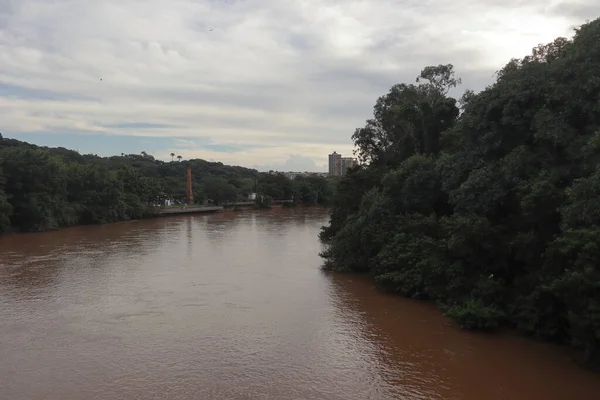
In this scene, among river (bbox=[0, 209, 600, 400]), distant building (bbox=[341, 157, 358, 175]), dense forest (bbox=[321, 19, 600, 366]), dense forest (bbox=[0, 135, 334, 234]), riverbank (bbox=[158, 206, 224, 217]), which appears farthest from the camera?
riverbank (bbox=[158, 206, 224, 217])

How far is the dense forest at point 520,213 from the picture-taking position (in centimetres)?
820

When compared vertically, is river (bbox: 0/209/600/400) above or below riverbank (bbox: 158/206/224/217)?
below

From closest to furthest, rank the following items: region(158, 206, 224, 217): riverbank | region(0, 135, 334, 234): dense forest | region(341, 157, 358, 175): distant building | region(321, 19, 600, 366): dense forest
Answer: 1. region(321, 19, 600, 366): dense forest
2. region(341, 157, 358, 175): distant building
3. region(0, 135, 334, 234): dense forest
4. region(158, 206, 224, 217): riverbank

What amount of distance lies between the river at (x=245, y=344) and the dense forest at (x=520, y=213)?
2.20 ft

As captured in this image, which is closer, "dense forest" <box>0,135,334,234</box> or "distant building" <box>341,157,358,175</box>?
"distant building" <box>341,157,358,175</box>

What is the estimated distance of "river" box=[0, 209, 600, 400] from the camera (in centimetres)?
789

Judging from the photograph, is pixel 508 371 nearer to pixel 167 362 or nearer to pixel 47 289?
pixel 167 362

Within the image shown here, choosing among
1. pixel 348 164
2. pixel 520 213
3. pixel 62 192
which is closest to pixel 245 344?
pixel 520 213

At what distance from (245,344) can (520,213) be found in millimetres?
6913

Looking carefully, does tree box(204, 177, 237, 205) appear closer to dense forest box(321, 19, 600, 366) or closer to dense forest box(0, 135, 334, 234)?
dense forest box(0, 135, 334, 234)

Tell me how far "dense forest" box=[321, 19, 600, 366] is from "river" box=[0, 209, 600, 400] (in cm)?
67

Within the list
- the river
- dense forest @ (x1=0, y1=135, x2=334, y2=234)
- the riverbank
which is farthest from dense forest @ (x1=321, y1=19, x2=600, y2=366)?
the riverbank

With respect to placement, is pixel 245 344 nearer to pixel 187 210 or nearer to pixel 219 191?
pixel 187 210

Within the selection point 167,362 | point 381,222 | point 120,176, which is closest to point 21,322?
point 167,362
